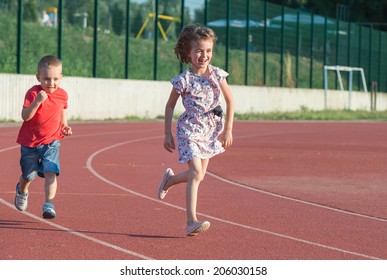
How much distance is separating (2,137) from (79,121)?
9544 millimetres

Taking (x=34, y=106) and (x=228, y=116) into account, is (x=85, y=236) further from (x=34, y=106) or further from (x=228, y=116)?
(x=228, y=116)

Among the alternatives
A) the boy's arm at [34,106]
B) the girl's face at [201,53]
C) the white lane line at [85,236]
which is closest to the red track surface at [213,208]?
the white lane line at [85,236]

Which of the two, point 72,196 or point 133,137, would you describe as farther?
point 133,137

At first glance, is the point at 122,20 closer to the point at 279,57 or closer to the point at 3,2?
the point at 3,2

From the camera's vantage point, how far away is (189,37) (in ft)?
31.3

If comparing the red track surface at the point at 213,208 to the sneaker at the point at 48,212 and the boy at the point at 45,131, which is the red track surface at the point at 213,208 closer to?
the sneaker at the point at 48,212

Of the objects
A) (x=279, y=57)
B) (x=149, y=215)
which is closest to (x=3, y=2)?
(x=279, y=57)

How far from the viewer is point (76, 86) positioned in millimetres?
33000

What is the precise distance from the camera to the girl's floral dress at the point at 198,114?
9.59 meters

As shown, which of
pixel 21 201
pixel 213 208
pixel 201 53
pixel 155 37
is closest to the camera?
pixel 201 53

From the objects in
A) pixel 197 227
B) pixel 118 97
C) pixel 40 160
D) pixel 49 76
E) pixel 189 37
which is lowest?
pixel 197 227

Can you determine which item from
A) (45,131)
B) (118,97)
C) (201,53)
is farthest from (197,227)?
(118,97)

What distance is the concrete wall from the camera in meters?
29.7

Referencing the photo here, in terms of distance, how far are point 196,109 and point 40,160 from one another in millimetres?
1471
